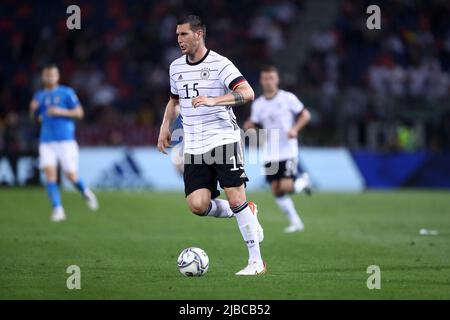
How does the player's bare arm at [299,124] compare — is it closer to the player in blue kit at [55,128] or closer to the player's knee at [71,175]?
the player in blue kit at [55,128]

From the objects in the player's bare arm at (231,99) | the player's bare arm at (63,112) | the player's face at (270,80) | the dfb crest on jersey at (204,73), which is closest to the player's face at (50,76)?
the player's bare arm at (63,112)

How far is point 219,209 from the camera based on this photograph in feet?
35.6

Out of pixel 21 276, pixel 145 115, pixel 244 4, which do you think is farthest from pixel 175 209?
pixel 244 4

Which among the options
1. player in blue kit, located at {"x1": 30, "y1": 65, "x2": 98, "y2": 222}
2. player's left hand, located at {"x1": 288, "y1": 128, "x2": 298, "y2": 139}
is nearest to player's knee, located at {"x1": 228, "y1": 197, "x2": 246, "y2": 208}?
player's left hand, located at {"x1": 288, "y1": 128, "x2": 298, "y2": 139}

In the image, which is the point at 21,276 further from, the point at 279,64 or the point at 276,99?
the point at 279,64

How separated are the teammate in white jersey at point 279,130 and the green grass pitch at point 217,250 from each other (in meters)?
0.78

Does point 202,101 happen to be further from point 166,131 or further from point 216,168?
point 166,131

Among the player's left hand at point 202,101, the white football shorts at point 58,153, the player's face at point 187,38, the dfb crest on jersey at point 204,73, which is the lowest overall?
the white football shorts at point 58,153

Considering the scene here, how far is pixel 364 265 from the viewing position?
11328 millimetres

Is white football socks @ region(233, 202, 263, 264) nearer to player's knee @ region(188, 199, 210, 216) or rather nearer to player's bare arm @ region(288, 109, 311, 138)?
player's knee @ region(188, 199, 210, 216)

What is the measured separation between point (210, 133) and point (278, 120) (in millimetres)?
6387

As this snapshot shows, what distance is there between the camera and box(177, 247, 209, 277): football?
32.8 ft

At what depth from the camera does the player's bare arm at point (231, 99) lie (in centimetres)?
969

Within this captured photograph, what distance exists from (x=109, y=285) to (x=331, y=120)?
19.7 meters
